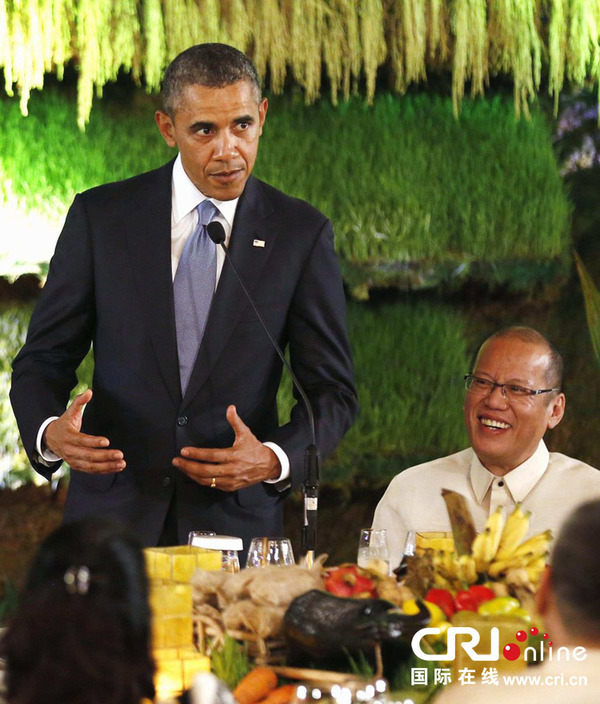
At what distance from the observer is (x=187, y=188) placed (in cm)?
236

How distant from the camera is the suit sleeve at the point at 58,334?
2.23 m

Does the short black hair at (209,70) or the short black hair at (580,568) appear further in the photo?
the short black hair at (209,70)

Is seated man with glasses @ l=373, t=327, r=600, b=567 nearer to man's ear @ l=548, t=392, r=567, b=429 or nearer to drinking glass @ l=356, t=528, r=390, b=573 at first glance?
man's ear @ l=548, t=392, r=567, b=429

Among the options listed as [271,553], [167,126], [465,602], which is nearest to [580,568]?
[465,602]

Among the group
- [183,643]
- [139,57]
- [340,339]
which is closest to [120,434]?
[340,339]

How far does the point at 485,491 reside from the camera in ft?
8.59

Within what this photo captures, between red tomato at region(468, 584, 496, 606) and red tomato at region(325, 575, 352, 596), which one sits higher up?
red tomato at region(325, 575, 352, 596)

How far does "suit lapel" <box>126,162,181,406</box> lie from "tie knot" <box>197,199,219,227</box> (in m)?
0.06

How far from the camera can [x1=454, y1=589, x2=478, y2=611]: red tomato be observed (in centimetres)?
148

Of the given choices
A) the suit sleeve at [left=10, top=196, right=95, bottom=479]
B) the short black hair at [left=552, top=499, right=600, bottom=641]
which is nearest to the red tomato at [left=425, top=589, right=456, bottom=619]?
the short black hair at [left=552, top=499, right=600, bottom=641]

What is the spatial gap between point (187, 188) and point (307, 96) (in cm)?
131

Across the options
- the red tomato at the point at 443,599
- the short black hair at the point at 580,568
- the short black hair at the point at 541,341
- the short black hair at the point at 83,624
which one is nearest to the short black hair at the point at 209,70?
the short black hair at the point at 541,341

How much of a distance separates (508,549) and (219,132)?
1032mm

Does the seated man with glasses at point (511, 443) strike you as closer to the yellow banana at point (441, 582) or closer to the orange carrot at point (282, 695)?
the yellow banana at point (441, 582)
